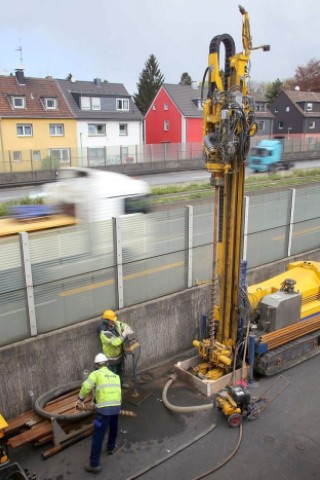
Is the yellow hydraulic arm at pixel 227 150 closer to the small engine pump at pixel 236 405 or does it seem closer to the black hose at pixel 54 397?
the small engine pump at pixel 236 405

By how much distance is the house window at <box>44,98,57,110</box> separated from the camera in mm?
38969

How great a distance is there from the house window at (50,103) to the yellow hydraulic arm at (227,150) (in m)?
34.0

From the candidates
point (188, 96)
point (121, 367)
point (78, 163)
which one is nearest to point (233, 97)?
point (121, 367)

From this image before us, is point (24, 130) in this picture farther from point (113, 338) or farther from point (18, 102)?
point (113, 338)

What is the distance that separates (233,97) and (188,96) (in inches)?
1817

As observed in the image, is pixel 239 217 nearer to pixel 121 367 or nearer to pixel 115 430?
pixel 121 367

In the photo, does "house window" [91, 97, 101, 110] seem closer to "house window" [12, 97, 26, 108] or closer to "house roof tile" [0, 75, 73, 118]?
"house roof tile" [0, 75, 73, 118]

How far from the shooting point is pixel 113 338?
8.34 metres

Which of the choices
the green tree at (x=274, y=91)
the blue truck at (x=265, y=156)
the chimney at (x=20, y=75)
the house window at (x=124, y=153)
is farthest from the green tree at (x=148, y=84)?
the blue truck at (x=265, y=156)

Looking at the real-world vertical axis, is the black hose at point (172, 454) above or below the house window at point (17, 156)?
below

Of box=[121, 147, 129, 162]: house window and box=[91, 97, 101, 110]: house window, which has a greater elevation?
box=[91, 97, 101, 110]: house window

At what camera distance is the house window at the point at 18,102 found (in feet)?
121

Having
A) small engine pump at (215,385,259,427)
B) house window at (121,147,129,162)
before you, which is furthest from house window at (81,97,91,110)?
small engine pump at (215,385,259,427)

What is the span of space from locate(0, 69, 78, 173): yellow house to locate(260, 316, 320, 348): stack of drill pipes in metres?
25.9
